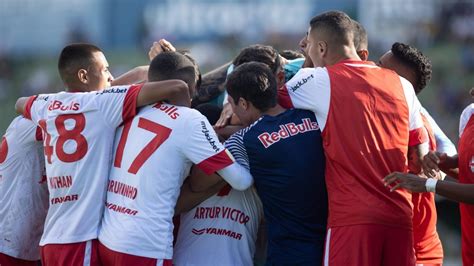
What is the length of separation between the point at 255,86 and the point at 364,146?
794 millimetres

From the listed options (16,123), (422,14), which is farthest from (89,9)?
(16,123)

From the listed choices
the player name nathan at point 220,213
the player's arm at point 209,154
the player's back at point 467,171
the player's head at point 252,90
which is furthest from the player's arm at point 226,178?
the player's back at point 467,171

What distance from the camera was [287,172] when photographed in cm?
575

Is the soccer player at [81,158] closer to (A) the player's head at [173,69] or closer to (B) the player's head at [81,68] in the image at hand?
(A) the player's head at [173,69]

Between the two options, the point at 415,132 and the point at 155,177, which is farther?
the point at 415,132

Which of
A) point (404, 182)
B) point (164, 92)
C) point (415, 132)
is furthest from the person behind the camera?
point (415, 132)

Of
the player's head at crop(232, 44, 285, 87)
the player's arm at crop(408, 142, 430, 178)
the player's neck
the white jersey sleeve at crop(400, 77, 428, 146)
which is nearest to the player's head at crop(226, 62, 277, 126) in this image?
the player's neck

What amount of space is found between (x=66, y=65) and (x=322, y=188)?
201cm

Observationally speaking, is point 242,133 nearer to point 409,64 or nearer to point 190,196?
point 190,196

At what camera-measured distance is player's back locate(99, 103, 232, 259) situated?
220 inches

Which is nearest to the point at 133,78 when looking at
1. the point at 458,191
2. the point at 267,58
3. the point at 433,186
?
the point at 267,58

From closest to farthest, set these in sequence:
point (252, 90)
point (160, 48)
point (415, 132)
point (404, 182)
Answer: point (404, 182)
point (252, 90)
point (415, 132)
point (160, 48)

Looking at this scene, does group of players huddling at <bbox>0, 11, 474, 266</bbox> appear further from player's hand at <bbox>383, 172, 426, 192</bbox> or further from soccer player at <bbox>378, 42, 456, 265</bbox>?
soccer player at <bbox>378, 42, 456, 265</bbox>

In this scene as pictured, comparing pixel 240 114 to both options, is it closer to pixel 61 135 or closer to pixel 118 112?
pixel 118 112
